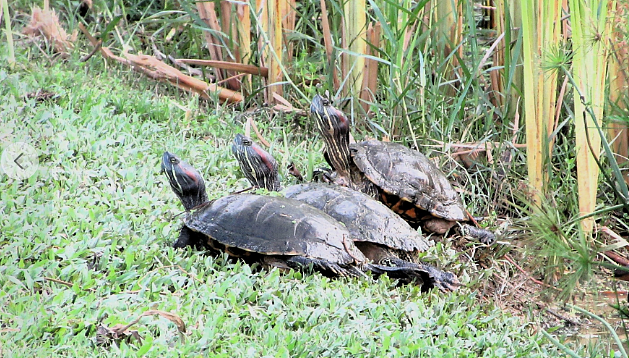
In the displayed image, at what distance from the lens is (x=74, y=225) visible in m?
3.25

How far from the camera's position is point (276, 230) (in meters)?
3.18

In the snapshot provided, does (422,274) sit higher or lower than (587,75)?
lower

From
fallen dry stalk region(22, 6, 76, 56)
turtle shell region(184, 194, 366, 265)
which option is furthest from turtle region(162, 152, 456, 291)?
fallen dry stalk region(22, 6, 76, 56)

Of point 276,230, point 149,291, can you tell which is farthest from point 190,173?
point 149,291

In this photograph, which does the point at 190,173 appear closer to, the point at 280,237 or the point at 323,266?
the point at 280,237

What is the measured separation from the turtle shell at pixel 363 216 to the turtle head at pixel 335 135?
59 centimetres

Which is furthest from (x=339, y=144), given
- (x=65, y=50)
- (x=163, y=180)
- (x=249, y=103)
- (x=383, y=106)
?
(x=65, y=50)

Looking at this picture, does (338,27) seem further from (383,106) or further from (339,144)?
(339,144)

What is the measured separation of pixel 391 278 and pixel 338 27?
289cm

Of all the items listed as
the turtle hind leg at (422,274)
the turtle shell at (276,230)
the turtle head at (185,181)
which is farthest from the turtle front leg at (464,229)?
the turtle head at (185,181)

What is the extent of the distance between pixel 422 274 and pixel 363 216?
0.42m

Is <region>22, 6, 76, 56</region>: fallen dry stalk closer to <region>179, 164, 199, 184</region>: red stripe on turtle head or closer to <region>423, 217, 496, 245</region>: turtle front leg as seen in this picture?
<region>179, 164, 199, 184</region>: red stripe on turtle head

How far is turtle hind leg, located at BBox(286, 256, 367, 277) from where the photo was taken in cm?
317

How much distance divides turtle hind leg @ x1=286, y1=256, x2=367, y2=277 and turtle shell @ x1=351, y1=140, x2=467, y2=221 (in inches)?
38.3
